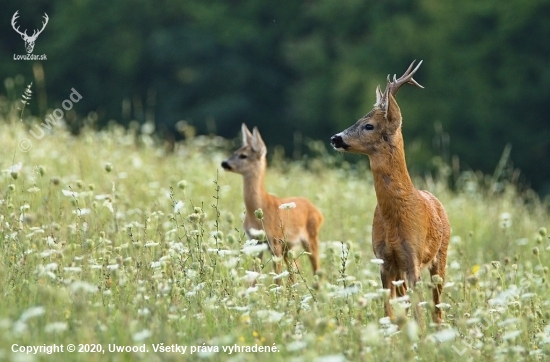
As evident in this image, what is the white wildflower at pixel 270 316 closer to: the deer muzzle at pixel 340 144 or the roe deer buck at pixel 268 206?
the deer muzzle at pixel 340 144

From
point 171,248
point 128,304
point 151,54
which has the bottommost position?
point 128,304

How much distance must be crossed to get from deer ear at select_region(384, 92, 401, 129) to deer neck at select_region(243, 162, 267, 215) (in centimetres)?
260

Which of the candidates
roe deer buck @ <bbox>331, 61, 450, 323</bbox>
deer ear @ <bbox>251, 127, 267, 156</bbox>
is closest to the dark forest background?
deer ear @ <bbox>251, 127, 267, 156</bbox>

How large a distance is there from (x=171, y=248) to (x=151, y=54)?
27.3 m

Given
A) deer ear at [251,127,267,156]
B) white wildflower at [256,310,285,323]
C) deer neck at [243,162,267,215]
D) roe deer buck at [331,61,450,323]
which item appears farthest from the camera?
deer ear at [251,127,267,156]

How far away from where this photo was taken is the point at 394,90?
6871 millimetres

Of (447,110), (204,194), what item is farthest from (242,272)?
(447,110)

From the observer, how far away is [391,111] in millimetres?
6887

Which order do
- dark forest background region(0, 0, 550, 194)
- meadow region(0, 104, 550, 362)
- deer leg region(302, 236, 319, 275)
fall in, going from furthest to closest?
dark forest background region(0, 0, 550, 194), deer leg region(302, 236, 319, 275), meadow region(0, 104, 550, 362)

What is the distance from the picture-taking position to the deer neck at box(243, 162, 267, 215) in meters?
9.34

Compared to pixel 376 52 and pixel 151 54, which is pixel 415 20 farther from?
pixel 151 54

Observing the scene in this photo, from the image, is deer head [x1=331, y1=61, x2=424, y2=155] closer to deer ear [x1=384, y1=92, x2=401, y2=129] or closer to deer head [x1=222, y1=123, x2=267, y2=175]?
deer ear [x1=384, y1=92, x2=401, y2=129]

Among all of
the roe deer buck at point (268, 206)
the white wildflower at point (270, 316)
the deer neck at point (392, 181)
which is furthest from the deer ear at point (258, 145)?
the white wildflower at point (270, 316)

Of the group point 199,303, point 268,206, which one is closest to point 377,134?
point 199,303
